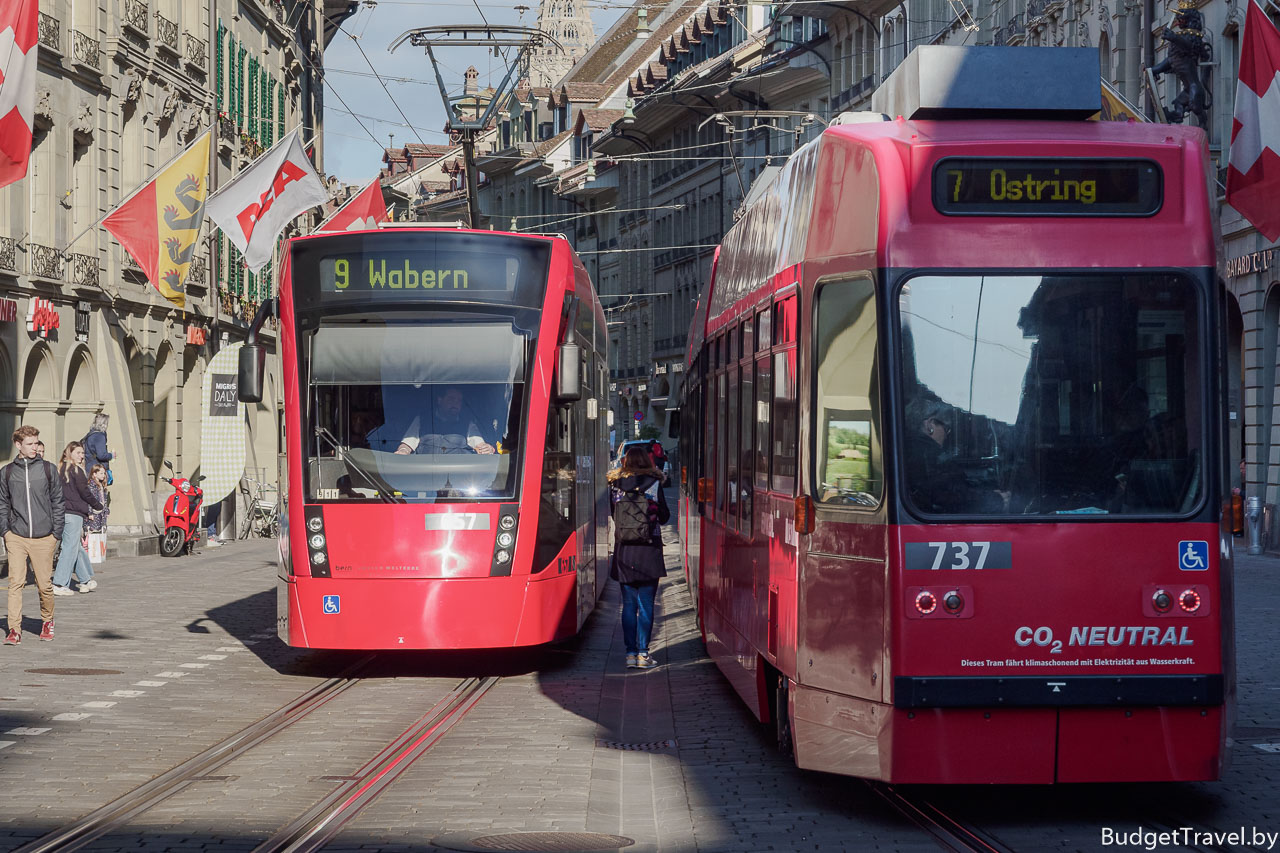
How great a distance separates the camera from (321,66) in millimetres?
59250

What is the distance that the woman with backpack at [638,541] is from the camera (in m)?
14.8

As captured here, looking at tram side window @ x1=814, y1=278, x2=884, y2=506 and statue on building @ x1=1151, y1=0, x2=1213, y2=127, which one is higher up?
statue on building @ x1=1151, y1=0, x2=1213, y2=127

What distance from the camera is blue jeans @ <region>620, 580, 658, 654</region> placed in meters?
14.9

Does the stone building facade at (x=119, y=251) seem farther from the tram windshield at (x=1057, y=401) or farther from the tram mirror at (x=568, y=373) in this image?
the tram windshield at (x=1057, y=401)

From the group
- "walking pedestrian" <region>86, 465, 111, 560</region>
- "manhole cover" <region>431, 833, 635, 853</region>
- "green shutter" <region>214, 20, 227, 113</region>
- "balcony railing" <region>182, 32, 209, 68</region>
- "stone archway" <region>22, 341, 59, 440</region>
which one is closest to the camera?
"manhole cover" <region>431, 833, 635, 853</region>

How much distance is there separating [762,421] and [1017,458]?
2.25 metres

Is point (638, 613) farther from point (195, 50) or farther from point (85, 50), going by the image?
point (195, 50)

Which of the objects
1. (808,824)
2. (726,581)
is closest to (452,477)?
(726,581)

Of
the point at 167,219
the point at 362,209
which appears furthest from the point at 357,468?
the point at 362,209

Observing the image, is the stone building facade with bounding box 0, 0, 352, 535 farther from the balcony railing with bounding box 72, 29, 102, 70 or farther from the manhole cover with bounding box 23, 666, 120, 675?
the manhole cover with bounding box 23, 666, 120, 675

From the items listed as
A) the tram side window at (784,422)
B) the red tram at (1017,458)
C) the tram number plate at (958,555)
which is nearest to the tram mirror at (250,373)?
the tram side window at (784,422)

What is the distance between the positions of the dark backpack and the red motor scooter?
18.3 metres

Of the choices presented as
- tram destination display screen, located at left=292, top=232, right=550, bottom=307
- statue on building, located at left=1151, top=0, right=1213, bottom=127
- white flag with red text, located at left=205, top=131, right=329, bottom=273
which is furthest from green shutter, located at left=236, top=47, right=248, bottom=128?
tram destination display screen, located at left=292, top=232, right=550, bottom=307

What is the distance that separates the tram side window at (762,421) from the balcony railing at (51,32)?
2229 cm
